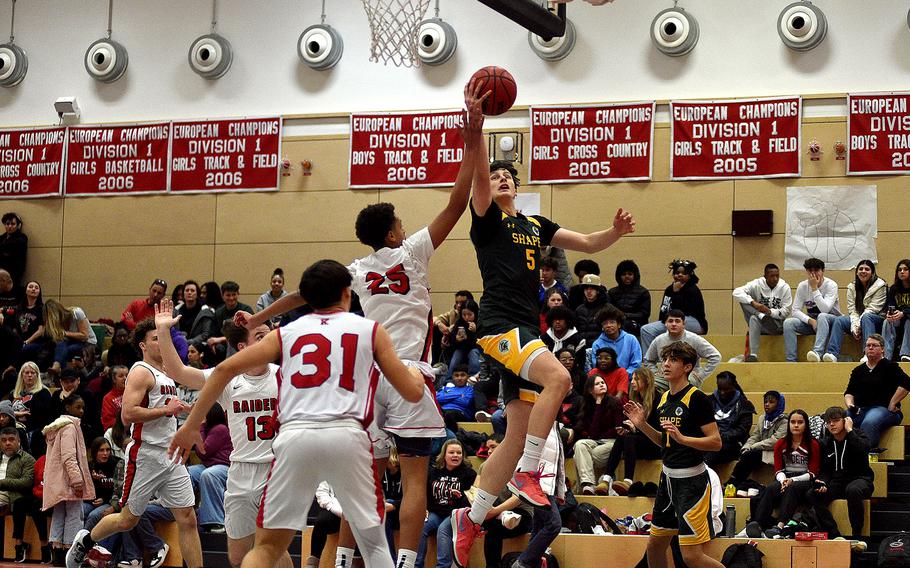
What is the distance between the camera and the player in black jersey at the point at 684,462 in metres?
9.03

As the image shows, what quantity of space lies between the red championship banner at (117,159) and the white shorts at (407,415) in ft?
44.3

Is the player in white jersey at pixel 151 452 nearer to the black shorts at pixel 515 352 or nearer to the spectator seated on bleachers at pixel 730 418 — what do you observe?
the black shorts at pixel 515 352

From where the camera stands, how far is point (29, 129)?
67.4ft

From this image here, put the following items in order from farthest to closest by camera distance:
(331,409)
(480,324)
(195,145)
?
1. (195,145)
2. (480,324)
3. (331,409)

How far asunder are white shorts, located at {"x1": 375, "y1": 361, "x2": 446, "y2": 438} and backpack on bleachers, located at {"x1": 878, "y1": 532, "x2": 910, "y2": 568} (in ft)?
18.7

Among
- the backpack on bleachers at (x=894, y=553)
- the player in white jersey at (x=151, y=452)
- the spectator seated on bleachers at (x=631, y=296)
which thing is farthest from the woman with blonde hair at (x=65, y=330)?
the backpack on bleachers at (x=894, y=553)

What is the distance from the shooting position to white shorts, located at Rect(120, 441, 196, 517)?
31.4 feet

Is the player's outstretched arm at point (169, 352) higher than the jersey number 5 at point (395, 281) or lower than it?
lower

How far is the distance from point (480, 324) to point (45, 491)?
24.4 feet

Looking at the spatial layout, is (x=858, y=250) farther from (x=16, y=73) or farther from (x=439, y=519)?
(x=16, y=73)

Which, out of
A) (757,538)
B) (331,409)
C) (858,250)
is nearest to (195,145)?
(858,250)

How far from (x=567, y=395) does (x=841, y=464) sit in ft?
10.3

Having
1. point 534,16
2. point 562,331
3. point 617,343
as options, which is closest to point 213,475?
point 562,331

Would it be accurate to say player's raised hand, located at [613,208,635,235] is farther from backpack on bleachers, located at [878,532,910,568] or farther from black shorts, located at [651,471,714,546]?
backpack on bleachers, located at [878,532,910,568]
